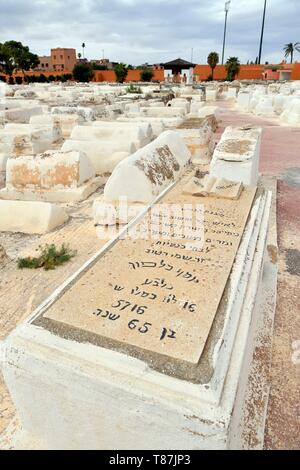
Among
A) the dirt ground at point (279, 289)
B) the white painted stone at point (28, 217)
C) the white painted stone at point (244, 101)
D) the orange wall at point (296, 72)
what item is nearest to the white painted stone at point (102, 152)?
the dirt ground at point (279, 289)

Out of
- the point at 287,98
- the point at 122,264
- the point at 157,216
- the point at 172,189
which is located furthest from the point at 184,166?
the point at 287,98

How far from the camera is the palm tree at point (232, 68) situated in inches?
1909

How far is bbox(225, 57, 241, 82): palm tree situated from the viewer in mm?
48500

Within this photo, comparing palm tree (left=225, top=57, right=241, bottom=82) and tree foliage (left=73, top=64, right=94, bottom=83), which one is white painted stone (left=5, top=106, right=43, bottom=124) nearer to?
tree foliage (left=73, top=64, right=94, bottom=83)

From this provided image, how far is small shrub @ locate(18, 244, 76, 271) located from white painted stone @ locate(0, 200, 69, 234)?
31.1 inches

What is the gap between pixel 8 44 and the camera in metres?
47.8

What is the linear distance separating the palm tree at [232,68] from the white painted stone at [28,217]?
50.9 metres

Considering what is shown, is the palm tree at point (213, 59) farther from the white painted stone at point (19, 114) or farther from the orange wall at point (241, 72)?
the white painted stone at point (19, 114)

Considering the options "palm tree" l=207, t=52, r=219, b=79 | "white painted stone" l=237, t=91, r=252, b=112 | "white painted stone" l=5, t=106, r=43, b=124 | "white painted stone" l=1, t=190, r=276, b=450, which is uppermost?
"palm tree" l=207, t=52, r=219, b=79

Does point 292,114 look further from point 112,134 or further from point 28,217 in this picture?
point 28,217

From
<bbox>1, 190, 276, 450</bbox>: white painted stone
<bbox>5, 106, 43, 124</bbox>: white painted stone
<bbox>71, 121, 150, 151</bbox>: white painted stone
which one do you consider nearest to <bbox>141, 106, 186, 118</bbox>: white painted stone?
<bbox>5, 106, 43, 124</bbox>: white painted stone
